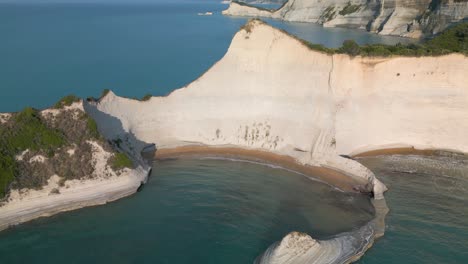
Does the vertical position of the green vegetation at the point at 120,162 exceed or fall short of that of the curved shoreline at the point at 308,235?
it exceeds it

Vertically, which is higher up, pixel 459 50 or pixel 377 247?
pixel 459 50

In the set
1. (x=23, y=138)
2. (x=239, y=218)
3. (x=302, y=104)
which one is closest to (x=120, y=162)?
(x=23, y=138)

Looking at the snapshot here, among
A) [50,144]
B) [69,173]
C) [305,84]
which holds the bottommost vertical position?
[69,173]

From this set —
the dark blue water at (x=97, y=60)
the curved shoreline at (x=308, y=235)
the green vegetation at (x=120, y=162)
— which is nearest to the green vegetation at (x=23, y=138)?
the green vegetation at (x=120, y=162)

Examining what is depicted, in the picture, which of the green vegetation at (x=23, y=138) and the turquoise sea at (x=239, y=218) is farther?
the green vegetation at (x=23, y=138)

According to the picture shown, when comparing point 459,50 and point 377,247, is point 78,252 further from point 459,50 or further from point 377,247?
point 459,50

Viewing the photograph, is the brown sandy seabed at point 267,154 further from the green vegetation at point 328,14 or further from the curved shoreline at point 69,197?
the green vegetation at point 328,14

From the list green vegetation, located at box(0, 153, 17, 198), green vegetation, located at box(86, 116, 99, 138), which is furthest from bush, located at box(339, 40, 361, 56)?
green vegetation, located at box(0, 153, 17, 198)

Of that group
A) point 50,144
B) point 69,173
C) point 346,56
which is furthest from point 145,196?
point 346,56
